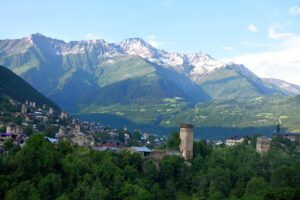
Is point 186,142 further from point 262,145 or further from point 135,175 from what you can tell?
point 262,145

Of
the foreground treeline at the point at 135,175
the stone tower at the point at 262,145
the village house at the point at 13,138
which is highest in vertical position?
the village house at the point at 13,138

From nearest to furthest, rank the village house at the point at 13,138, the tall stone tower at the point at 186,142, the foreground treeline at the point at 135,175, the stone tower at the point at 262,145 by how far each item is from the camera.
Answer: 1. the foreground treeline at the point at 135,175
2. the village house at the point at 13,138
3. the tall stone tower at the point at 186,142
4. the stone tower at the point at 262,145

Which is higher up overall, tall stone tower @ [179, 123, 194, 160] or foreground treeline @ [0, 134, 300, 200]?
tall stone tower @ [179, 123, 194, 160]

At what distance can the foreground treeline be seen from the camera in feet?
222


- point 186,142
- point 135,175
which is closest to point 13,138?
point 135,175

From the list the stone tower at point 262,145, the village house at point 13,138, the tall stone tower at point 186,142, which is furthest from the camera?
the stone tower at point 262,145

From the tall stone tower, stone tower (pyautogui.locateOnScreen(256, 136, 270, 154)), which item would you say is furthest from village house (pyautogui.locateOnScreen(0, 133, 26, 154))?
stone tower (pyautogui.locateOnScreen(256, 136, 270, 154))

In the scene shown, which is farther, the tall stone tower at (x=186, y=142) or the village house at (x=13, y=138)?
the tall stone tower at (x=186, y=142)

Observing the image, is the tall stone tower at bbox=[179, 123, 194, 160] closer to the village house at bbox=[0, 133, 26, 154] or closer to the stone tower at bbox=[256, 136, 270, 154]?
the stone tower at bbox=[256, 136, 270, 154]

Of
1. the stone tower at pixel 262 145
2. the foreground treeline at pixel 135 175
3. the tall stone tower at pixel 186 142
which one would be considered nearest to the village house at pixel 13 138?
the foreground treeline at pixel 135 175

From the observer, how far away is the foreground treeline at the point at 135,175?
222 ft

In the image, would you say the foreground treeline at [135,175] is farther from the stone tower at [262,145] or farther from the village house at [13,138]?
the village house at [13,138]

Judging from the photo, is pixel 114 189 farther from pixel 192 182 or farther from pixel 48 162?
pixel 192 182

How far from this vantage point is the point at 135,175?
8344cm
